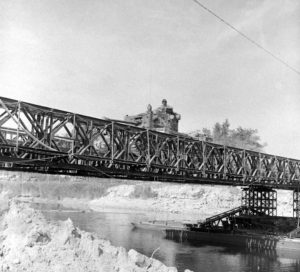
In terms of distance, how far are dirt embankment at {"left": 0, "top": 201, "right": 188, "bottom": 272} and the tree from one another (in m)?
105

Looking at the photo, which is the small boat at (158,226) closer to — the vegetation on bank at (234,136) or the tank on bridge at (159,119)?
the tank on bridge at (159,119)

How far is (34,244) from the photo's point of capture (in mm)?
17219

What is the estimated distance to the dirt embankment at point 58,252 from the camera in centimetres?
1605

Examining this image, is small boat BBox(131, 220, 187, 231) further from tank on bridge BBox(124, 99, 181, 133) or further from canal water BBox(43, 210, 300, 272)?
tank on bridge BBox(124, 99, 181, 133)

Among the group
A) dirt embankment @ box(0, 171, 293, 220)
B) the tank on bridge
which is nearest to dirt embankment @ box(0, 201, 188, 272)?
the tank on bridge

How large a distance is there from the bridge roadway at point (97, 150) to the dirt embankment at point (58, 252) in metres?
3.51

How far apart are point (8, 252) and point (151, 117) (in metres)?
44.7

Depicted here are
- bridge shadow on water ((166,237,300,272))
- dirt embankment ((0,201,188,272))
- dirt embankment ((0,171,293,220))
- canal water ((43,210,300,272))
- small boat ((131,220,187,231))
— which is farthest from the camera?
dirt embankment ((0,171,293,220))

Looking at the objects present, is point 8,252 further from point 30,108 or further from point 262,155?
point 262,155

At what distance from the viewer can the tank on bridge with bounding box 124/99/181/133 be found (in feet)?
197

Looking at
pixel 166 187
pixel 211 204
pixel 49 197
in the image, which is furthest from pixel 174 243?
pixel 49 197

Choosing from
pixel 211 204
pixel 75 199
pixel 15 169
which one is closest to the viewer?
pixel 15 169

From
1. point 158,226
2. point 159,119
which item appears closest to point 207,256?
point 158,226

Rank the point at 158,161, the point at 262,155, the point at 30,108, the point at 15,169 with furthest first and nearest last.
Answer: the point at 262,155
the point at 158,161
the point at 15,169
the point at 30,108
